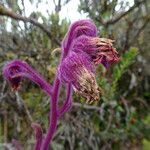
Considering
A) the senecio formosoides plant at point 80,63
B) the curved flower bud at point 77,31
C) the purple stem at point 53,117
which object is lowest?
the purple stem at point 53,117

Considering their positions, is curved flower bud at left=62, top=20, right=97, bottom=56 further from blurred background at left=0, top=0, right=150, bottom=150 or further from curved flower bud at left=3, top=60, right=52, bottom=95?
blurred background at left=0, top=0, right=150, bottom=150

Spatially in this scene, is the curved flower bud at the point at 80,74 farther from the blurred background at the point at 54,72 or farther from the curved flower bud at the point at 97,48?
the blurred background at the point at 54,72

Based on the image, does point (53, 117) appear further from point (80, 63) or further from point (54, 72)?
point (54, 72)

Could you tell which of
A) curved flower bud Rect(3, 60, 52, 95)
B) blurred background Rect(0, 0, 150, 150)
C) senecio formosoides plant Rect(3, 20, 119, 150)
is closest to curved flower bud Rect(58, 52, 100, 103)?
senecio formosoides plant Rect(3, 20, 119, 150)

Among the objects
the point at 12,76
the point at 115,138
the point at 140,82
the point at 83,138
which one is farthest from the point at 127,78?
the point at 12,76

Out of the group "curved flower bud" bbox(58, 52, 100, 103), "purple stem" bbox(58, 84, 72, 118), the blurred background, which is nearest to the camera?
"curved flower bud" bbox(58, 52, 100, 103)

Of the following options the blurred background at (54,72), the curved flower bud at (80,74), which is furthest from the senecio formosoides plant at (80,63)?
the blurred background at (54,72)

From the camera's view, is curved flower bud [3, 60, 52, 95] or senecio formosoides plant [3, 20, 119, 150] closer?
senecio formosoides plant [3, 20, 119, 150]

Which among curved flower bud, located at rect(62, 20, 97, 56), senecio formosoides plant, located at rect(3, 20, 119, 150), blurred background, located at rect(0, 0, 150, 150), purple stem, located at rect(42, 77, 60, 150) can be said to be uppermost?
blurred background, located at rect(0, 0, 150, 150)
